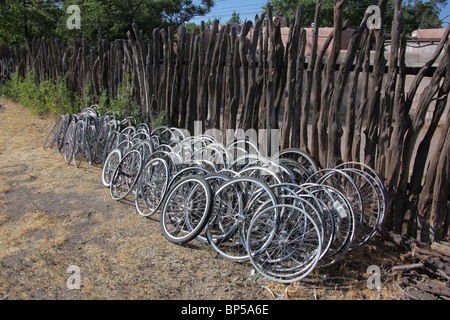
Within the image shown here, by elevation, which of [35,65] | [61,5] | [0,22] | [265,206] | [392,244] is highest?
[61,5]

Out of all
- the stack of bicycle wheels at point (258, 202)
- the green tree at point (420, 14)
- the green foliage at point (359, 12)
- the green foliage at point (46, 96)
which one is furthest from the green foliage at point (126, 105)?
the green tree at point (420, 14)

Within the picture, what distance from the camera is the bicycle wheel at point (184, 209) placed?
4004 mm

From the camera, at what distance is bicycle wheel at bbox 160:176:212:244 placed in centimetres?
400

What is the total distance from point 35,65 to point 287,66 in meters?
9.20

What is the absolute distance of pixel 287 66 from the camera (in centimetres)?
496

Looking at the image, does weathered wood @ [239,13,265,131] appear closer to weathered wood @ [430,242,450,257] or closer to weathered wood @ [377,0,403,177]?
weathered wood @ [377,0,403,177]

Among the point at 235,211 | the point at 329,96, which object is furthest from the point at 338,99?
the point at 235,211

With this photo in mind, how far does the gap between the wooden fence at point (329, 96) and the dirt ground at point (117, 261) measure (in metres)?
0.78

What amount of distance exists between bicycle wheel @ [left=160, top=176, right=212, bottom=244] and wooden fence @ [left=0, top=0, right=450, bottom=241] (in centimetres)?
159

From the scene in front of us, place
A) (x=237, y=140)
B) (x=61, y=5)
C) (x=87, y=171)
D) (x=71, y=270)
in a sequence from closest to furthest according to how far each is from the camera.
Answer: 1. (x=71, y=270)
2. (x=237, y=140)
3. (x=87, y=171)
4. (x=61, y=5)

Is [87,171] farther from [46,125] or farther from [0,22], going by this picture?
[0,22]

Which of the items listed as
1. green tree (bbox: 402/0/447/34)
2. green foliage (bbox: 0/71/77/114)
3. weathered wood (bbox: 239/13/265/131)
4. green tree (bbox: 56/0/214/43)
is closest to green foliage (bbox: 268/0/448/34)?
green tree (bbox: 402/0/447/34)

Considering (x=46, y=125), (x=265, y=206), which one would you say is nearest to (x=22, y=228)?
(x=265, y=206)

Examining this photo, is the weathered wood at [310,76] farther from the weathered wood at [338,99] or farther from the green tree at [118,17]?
the green tree at [118,17]
